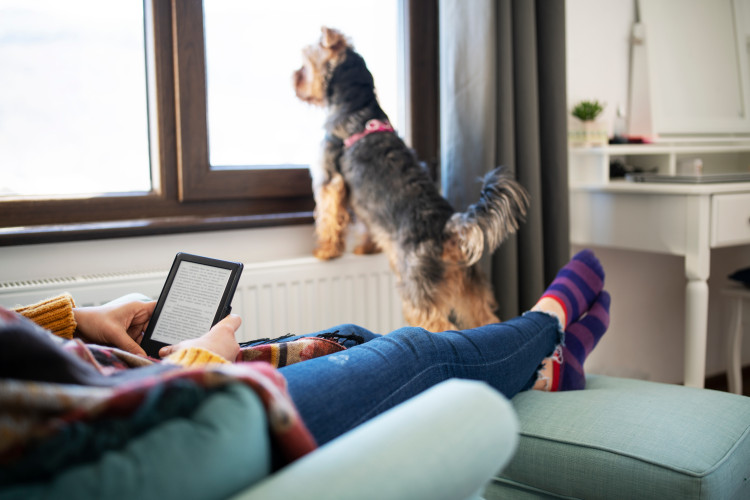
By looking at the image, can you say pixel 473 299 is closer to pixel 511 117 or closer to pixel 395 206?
pixel 395 206

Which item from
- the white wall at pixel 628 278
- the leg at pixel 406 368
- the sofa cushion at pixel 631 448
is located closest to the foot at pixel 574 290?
the leg at pixel 406 368

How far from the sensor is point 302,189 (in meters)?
2.18

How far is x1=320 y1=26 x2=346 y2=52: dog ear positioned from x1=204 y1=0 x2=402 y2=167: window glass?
8 centimetres

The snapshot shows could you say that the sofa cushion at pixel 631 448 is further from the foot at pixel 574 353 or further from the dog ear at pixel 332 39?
the dog ear at pixel 332 39

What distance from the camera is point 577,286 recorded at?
150cm

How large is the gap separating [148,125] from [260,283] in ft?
1.91

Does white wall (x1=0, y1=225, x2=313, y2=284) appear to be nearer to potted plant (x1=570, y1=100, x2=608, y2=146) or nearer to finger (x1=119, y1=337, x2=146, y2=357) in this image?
finger (x1=119, y1=337, x2=146, y2=357)

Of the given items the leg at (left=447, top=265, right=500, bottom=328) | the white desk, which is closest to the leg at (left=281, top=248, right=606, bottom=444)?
the leg at (left=447, top=265, right=500, bottom=328)

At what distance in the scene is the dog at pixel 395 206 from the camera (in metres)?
1.71

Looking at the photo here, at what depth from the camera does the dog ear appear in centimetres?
198

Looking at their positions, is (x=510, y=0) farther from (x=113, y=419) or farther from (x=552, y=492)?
(x=113, y=419)

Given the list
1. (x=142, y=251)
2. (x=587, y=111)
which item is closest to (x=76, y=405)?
(x=142, y=251)

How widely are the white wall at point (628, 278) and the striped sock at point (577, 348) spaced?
111cm

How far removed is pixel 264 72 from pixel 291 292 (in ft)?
2.41
